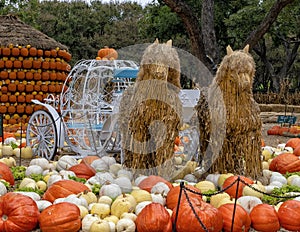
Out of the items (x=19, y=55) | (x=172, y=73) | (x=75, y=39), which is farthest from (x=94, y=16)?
(x=172, y=73)

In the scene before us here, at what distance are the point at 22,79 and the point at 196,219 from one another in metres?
10.7

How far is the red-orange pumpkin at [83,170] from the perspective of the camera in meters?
5.98

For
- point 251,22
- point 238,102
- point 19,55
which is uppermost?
point 251,22

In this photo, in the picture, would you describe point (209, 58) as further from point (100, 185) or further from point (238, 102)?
point (100, 185)

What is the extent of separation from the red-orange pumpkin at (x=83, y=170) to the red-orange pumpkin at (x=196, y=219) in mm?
2010

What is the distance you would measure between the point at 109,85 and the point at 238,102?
3850 mm

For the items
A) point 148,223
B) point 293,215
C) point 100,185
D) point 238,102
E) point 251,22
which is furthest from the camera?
point 251,22

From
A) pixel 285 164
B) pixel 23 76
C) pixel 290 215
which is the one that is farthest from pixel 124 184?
pixel 23 76

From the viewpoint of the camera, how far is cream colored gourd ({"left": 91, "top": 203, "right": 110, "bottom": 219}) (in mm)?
4496

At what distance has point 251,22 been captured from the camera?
22000mm

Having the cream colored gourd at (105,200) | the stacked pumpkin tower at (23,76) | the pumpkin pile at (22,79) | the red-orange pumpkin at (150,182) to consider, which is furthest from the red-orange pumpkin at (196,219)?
the pumpkin pile at (22,79)

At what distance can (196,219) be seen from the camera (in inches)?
162

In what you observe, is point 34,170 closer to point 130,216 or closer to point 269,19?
point 130,216

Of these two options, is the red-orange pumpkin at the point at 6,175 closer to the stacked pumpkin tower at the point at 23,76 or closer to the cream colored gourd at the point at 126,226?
the cream colored gourd at the point at 126,226
